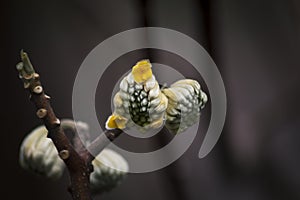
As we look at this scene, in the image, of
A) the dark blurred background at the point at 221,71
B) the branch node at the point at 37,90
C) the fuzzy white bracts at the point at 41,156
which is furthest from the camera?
the dark blurred background at the point at 221,71

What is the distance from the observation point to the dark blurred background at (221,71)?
116 centimetres

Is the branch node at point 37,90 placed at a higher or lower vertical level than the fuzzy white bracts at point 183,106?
higher

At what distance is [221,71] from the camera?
1252 mm

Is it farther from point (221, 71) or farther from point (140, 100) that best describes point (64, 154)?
point (221, 71)

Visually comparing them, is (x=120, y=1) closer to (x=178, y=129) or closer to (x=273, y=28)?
(x=273, y=28)

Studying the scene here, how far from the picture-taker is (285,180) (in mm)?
1159

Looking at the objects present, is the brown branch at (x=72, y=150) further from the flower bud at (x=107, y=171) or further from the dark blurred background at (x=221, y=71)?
the dark blurred background at (x=221, y=71)

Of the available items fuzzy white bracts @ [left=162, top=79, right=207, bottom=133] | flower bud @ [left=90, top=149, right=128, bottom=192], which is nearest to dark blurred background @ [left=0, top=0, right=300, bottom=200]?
flower bud @ [left=90, top=149, right=128, bottom=192]

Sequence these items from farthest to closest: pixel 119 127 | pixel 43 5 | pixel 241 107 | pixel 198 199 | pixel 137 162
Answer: pixel 43 5, pixel 241 107, pixel 198 199, pixel 137 162, pixel 119 127

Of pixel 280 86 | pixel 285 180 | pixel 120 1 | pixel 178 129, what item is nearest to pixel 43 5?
pixel 120 1

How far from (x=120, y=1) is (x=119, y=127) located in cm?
104

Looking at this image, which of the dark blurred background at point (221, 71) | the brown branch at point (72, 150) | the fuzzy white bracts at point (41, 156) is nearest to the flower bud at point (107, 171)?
the fuzzy white bracts at point (41, 156)

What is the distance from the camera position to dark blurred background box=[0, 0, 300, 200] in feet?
3.82

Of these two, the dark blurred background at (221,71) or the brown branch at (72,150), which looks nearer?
the brown branch at (72,150)
